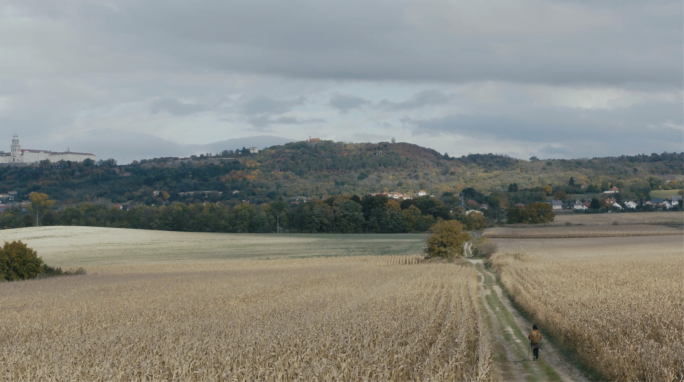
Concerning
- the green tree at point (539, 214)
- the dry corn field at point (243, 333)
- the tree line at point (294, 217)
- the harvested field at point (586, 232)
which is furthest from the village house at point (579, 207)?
the dry corn field at point (243, 333)

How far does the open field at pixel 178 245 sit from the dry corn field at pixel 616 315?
4077cm

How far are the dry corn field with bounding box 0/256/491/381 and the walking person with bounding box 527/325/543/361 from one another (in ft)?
4.42

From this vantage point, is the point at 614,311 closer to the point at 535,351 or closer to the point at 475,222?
the point at 535,351

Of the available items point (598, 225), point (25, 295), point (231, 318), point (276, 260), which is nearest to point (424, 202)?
point (598, 225)

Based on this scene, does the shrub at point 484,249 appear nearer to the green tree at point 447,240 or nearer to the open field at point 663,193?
the green tree at point 447,240

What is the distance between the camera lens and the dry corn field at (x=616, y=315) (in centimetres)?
1331

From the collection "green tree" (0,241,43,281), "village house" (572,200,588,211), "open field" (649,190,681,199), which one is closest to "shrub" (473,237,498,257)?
"green tree" (0,241,43,281)

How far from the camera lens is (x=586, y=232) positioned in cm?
9362

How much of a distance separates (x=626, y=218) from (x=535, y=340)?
4096 inches

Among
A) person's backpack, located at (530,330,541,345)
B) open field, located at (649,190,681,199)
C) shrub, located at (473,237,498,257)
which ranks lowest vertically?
shrub, located at (473,237,498,257)

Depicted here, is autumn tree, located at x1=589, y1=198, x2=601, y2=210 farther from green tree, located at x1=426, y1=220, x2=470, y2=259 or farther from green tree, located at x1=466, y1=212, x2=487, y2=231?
green tree, located at x1=426, y1=220, x2=470, y2=259

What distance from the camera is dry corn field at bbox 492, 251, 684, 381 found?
1331 cm

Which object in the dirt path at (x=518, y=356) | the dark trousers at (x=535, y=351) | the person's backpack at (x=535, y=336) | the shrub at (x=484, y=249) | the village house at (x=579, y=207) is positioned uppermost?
the village house at (x=579, y=207)

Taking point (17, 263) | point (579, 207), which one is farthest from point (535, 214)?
point (17, 263)
